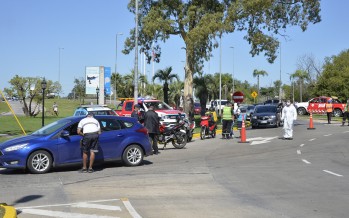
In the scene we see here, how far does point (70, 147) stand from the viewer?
13211 mm

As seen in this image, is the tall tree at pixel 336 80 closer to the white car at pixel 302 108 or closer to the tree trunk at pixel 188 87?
the white car at pixel 302 108

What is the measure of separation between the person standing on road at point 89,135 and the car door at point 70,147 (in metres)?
0.34

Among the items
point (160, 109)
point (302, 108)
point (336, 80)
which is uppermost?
point (336, 80)

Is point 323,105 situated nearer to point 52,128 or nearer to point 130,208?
point 52,128

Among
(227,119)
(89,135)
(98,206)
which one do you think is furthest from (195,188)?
(227,119)

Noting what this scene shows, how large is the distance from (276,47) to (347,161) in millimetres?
17419

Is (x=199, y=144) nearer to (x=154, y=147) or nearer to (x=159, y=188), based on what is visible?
(x=154, y=147)

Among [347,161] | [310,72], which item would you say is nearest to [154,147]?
[347,161]

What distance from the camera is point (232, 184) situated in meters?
10.8

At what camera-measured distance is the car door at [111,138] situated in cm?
1374

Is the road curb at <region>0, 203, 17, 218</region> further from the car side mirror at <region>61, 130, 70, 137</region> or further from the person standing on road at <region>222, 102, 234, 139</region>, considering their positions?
the person standing on road at <region>222, 102, 234, 139</region>

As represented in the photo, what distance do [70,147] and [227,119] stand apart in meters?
11.9

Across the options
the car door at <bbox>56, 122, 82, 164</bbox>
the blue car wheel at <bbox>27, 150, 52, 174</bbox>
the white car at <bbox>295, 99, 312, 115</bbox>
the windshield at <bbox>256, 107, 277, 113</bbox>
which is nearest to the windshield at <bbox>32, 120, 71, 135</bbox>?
the car door at <bbox>56, 122, 82, 164</bbox>

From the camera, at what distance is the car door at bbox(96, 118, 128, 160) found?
13742 mm
